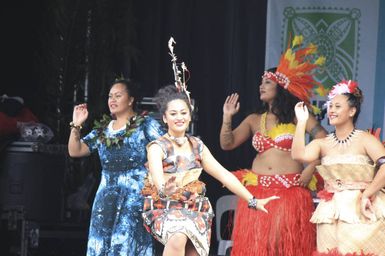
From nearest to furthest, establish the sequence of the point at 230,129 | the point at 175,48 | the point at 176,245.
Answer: the point at 176,245 < the point at 230,129 < the point at 175,48

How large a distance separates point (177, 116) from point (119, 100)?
957mm

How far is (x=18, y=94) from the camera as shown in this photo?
10039 mm

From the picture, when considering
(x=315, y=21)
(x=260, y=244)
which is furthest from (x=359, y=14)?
(x=260, y=244)

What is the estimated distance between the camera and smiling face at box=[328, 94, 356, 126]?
734cm

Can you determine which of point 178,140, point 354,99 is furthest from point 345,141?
point 178,140

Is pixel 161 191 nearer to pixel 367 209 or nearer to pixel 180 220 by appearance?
pixel 180 220

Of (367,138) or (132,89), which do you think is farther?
(132,89)

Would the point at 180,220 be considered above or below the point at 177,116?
below

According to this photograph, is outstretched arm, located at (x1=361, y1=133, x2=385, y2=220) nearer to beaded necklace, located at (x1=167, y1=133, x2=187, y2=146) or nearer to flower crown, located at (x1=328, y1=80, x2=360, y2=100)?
flower crown, located at (x1=328, y1=80, x2=360, y2=100)

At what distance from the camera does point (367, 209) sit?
23.2ft

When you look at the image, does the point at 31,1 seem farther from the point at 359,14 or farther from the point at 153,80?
the point at 359,14

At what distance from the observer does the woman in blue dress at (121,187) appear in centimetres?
774

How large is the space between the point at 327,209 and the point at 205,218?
84 cm

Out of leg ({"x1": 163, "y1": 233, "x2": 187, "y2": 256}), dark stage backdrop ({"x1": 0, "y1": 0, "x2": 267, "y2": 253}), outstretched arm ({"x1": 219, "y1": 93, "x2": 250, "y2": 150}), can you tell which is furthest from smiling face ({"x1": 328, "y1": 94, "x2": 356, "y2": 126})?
dark stage backdrop ({"x1": 0, "y1": 0, "x2": 267, "y2": 253})
